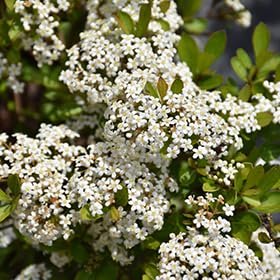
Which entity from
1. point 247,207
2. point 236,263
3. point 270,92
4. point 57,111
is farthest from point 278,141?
point 57,111

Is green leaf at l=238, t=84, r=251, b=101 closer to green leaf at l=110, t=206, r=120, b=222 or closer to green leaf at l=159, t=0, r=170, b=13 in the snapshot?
green leaf at l=159, t=0, r=170, b=13

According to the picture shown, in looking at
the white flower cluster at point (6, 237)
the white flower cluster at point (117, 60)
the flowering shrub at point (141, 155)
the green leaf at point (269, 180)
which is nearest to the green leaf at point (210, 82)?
the flowering shrub at point (141, 155)

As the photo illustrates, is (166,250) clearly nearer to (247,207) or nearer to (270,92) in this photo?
(247,207)

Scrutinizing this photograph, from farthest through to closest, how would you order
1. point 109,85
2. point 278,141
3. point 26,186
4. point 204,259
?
point 278,141, point 109,85, point 26,186, point 204,259

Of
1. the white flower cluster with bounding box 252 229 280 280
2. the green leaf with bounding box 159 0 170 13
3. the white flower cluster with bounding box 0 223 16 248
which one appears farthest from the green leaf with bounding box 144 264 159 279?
the green leaf with bounding box 159 0 170 13

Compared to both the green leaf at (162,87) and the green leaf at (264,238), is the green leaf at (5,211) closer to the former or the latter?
the green leaf at (162,87)

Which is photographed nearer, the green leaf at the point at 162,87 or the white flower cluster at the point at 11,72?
the green leaf at the point at 162,87
